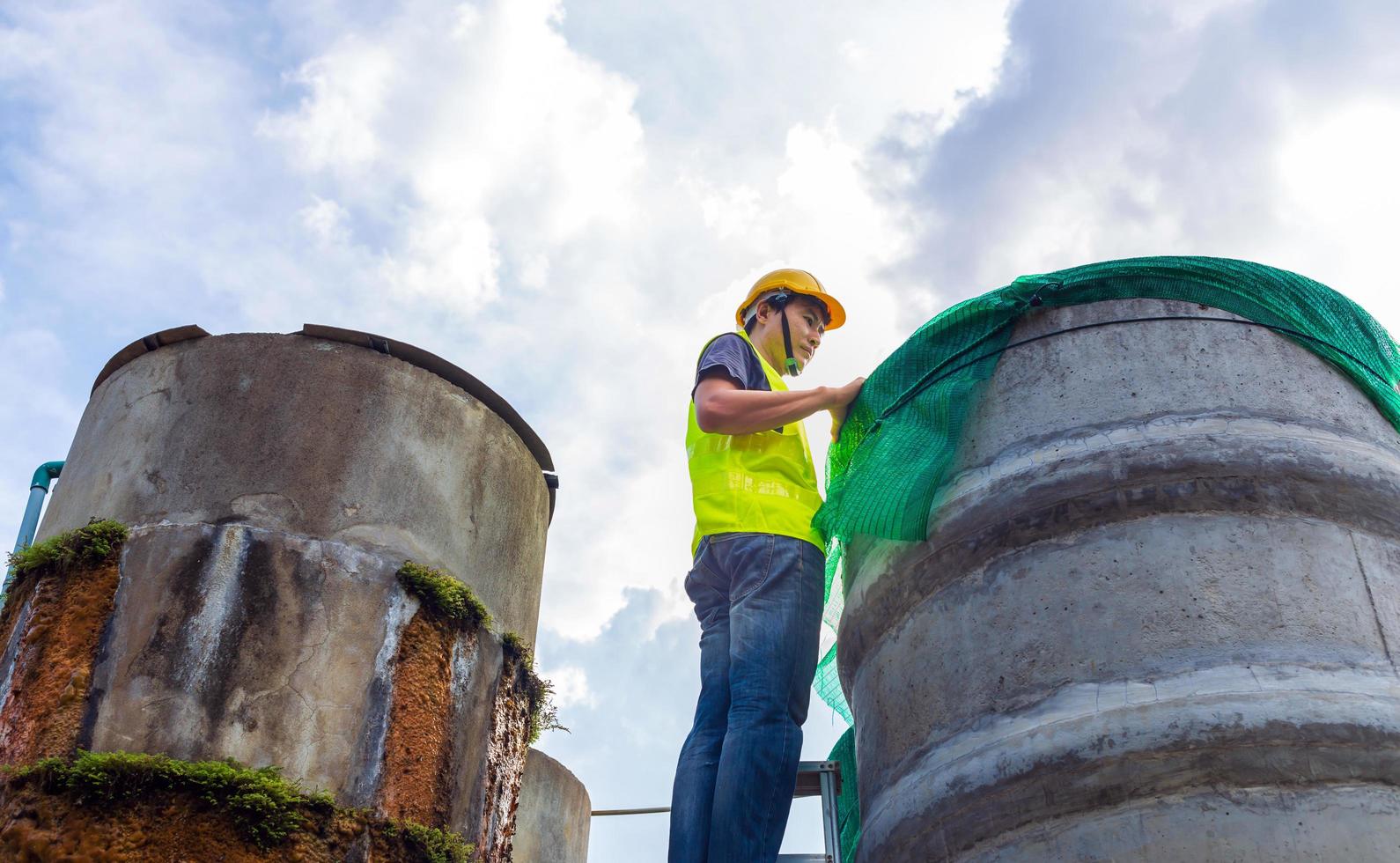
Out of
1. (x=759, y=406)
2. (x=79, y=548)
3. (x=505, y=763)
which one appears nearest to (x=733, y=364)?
(x=759, y=406)

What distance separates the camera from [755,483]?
154 inches

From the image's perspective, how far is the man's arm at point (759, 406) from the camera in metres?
3.84

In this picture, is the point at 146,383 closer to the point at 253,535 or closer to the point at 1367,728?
the point at 253,535

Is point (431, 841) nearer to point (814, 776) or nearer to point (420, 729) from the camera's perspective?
point (420, 729)

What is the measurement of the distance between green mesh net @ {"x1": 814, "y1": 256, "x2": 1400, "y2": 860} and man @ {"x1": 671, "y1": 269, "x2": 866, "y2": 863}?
0.21m

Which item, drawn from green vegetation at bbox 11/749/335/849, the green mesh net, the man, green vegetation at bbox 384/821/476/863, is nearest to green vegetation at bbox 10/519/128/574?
green vegetation at bbox 11/749/335/849

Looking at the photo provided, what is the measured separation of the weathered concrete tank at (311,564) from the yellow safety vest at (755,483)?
810 mm

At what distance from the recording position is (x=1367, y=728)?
268cm

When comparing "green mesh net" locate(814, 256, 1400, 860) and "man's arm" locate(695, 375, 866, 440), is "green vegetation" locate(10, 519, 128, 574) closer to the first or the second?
"man's arm" locate(695, 375, 866, 440)

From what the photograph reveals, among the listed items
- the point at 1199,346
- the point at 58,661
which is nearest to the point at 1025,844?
the point at 1199,346

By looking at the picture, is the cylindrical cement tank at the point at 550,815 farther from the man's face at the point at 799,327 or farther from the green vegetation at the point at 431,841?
the man's face at the point at 799,327

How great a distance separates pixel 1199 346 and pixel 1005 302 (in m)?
0.49

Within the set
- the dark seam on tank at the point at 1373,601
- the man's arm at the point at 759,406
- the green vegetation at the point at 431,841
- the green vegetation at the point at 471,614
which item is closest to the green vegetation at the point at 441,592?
the green vegetation at the point at 471,614

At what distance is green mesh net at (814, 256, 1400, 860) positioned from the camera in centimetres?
340
